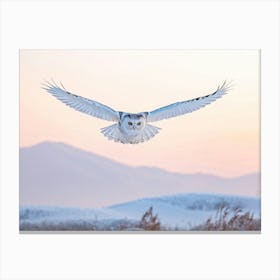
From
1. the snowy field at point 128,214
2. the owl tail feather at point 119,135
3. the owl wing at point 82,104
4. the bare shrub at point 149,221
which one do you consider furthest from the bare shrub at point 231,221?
the owl wing at point 82,104

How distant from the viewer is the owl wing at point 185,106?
2275mm

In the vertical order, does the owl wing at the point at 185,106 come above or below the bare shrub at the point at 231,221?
above

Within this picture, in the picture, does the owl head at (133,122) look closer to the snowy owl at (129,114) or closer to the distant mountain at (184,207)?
the snowy owl at (129,114)

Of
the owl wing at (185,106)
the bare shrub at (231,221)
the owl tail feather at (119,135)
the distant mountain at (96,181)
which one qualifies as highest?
the owl wing at (185,106)

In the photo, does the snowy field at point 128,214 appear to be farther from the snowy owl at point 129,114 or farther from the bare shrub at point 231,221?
the snowy owl at point 129,114

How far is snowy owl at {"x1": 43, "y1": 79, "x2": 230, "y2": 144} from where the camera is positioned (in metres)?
2.28

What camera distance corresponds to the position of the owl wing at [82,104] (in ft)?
7.50

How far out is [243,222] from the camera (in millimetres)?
2287

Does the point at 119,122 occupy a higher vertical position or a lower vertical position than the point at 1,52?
lower
